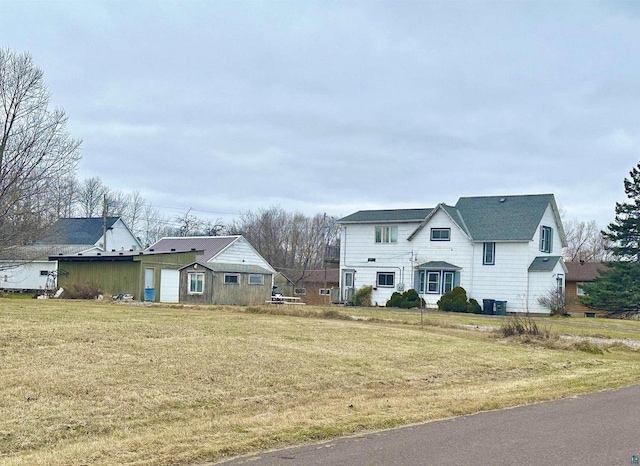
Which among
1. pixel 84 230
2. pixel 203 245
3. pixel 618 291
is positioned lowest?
pixel 618 291

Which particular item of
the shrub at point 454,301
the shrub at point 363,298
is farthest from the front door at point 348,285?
the shrub at point 454,301

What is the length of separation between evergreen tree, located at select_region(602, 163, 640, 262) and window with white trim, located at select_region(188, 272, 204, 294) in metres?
26.9

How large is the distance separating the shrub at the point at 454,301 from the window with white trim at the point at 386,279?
14.4 ft

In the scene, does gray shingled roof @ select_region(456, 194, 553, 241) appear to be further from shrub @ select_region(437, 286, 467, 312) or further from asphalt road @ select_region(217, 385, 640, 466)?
asphalt road @ select_region(217, 385, 640, 466)

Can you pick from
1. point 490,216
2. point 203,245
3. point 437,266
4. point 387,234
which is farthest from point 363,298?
point 203,245

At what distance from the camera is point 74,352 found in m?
14.3

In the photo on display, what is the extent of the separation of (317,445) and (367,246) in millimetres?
41879

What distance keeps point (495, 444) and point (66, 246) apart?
55.4 metres

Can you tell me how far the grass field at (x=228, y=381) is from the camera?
29.9 ft

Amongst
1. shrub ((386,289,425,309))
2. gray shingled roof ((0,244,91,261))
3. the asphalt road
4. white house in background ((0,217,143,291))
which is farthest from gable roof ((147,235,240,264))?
the asphalt road

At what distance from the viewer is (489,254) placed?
46.5m

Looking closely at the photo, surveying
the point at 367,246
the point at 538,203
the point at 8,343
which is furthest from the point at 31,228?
the point at 538,203

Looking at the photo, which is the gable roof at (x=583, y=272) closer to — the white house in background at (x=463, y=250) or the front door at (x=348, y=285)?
the white house in background at (x=463, y=250)

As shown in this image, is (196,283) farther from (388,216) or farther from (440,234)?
(440,234)
